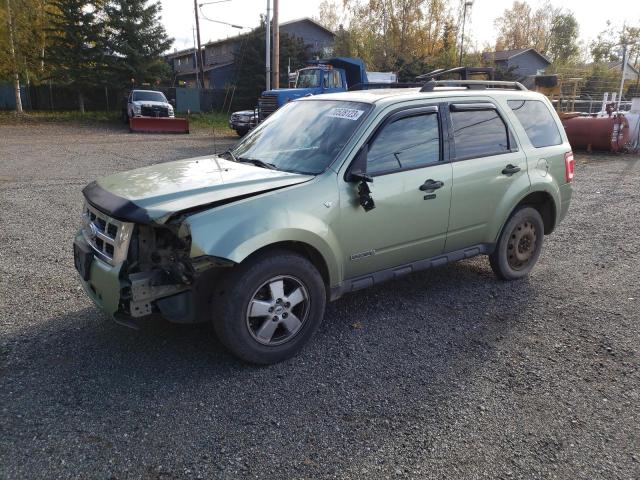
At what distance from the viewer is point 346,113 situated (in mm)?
4129

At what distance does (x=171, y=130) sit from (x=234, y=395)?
22197 millimetres

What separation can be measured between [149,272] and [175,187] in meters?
0.63

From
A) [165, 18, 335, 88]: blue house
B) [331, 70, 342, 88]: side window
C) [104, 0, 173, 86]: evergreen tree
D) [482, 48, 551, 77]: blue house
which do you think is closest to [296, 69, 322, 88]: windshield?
[331, 70, 342, 88]: side window

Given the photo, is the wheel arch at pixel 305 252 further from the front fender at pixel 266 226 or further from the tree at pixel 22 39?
the tree at pixel 22 39

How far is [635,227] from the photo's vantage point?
7531 mm

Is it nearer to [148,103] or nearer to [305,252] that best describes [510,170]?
[305,252]

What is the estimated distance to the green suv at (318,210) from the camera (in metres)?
3.26

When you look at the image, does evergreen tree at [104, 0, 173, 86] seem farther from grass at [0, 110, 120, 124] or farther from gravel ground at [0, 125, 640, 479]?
gravel ground at [0, 125, 640, 479]

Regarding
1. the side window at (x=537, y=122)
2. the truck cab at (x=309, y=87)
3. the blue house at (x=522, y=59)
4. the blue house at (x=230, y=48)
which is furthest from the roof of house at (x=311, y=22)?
the side window at (x=537, y=122)

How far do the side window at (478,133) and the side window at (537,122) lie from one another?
1.12 feet

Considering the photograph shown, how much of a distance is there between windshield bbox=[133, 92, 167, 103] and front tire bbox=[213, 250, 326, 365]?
955 inches

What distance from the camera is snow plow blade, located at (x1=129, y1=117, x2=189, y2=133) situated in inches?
917

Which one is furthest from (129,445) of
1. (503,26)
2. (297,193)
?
(503,26)

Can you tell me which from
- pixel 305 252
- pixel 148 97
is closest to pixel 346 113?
pixel 305 252
